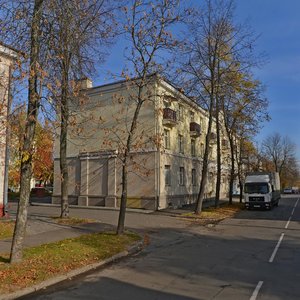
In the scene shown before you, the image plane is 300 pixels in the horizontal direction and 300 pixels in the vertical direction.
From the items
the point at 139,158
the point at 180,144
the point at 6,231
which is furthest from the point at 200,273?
the point at 180,144

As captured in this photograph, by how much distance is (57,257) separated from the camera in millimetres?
10281

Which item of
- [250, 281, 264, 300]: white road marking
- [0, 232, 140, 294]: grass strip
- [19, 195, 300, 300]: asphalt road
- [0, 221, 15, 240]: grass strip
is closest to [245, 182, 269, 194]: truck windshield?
[19, 195, 300, 300]: asphalt road

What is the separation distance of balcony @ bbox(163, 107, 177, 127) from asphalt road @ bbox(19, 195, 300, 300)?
641 inches

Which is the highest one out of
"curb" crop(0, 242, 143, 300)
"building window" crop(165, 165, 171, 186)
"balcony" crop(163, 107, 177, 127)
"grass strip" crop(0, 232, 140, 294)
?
"balcony" crop(163, 107, 177, 127)

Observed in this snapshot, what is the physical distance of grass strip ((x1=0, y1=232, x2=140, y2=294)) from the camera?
809 centimetres

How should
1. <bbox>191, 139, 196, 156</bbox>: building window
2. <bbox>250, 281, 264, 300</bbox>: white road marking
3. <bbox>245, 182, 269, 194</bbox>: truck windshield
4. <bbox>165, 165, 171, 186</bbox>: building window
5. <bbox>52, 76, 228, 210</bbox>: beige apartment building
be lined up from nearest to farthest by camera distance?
<bbox>250, 281, 264, 300</bbox>: white road marking → <bbox>52, 76, 228, 210</bbox>: beige apartment building → <bbox>165, 165, 171, 186</bbox>: building window → <bbox>245, 182, 269, 194</bbox>: truck windshield → <bbox>191, 139, 196, 156</bbox>: building window

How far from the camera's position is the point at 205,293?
24.0 ft

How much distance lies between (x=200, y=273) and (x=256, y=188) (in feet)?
85.7

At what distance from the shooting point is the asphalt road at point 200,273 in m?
7.38

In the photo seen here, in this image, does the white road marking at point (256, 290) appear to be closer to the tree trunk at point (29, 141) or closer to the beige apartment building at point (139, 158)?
the tree trunk at point (29, 141)

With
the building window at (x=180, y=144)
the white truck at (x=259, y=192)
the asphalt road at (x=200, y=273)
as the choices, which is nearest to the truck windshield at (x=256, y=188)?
the white truck at (x=259, y=192)

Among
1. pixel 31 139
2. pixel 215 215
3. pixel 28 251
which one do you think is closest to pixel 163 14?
pixel 31 139

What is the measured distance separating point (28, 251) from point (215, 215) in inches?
680

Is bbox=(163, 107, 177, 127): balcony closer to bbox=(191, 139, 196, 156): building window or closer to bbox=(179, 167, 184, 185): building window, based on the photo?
bbox=(179, 167, 184, 185): building window
